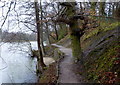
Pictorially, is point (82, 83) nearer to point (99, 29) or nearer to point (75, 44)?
point (75, 44)

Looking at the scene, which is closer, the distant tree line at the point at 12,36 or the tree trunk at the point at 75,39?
the distant tree line at the point at 12,36

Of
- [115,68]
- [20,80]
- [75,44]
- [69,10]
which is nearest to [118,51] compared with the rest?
[115,68]

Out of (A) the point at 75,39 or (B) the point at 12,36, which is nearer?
(B) the point at 12,36

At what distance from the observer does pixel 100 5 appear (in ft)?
50.0

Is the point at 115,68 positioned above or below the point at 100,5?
below

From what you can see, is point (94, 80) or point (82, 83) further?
point (82, 83)

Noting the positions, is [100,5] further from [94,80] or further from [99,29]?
[94,80]

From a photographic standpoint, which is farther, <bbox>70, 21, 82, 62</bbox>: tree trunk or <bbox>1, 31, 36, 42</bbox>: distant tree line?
<bbox>70, 21, 82, 62</bbox>: tree trunk

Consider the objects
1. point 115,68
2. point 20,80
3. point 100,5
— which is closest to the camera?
point 115,68

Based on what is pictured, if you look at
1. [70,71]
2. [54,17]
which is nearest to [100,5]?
[54,17]

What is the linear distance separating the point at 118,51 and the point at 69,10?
459 centimetres

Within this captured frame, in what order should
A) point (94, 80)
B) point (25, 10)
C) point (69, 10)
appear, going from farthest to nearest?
point (25, 10) → point (69, 10) → point (94, 80)

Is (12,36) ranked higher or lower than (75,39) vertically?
higher

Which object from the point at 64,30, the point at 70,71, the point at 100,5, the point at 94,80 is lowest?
the point at 64,30
